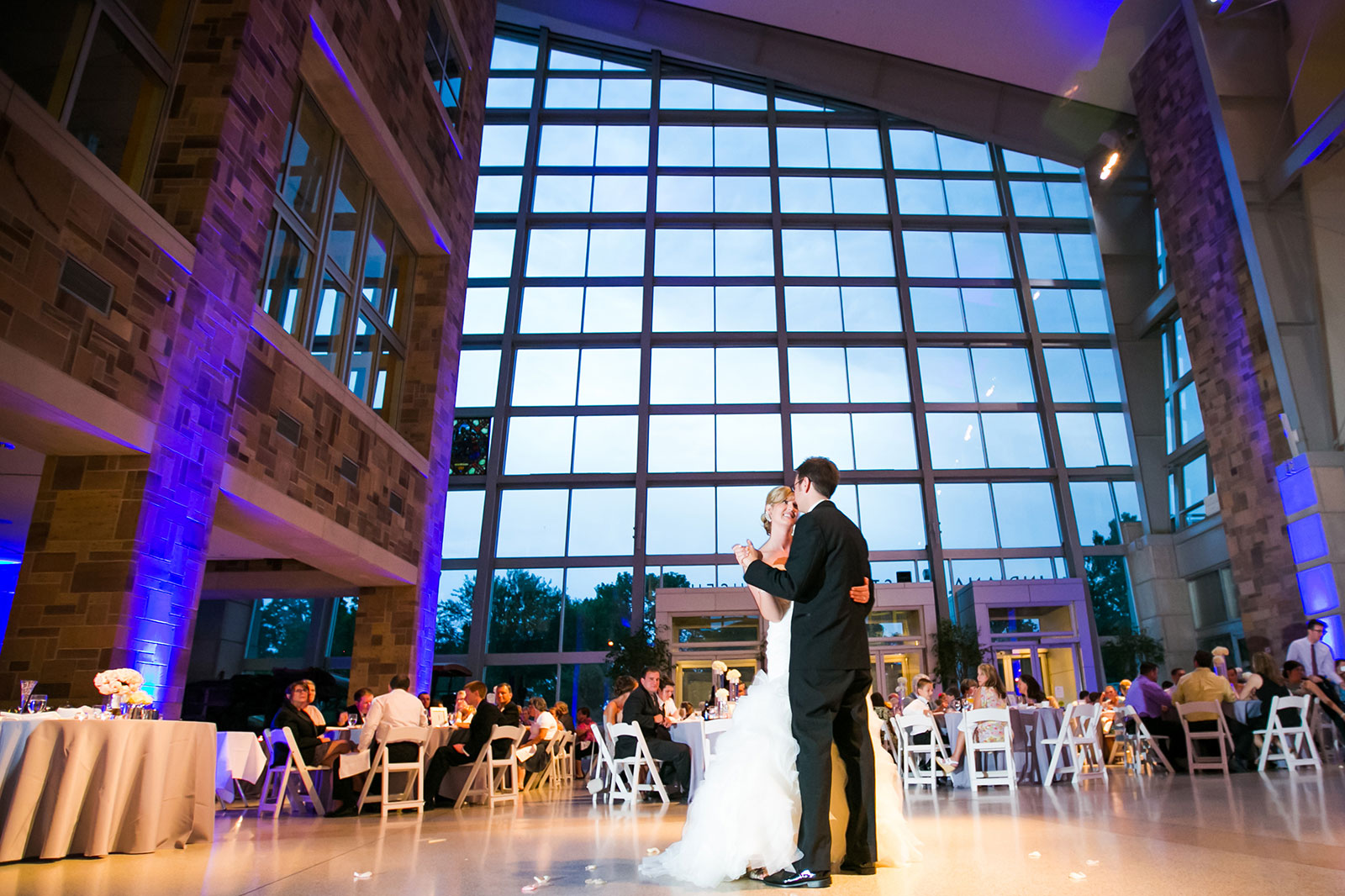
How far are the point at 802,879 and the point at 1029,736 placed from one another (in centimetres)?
643

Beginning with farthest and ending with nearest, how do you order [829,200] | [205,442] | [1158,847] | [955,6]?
[829,200] → [955,6] → [205,442] → [1158,847]

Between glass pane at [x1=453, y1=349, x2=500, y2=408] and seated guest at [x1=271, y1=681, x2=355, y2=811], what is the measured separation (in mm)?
10446

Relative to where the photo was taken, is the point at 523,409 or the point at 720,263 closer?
the point at 523,409

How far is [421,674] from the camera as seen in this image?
32.4ft

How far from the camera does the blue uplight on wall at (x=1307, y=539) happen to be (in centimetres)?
1007

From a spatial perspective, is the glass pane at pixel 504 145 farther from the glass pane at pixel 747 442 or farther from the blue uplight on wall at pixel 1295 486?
the blue uplight on wall at pixel 1295 486

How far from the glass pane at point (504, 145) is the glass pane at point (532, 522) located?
8059mm

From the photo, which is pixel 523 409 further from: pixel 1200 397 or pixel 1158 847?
pixel 1158 847

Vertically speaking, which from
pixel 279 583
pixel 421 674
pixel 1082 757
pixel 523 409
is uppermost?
pixel 523 409

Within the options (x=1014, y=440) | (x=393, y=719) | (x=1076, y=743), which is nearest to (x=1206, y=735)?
(x=1076, y=743)

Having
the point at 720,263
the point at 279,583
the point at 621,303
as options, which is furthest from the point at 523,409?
the point at 279,583

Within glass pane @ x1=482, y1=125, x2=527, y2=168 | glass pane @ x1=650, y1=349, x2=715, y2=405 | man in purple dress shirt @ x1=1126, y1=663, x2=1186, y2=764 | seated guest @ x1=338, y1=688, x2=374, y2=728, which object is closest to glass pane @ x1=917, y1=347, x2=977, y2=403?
glass pane @ x1=650, y1=349, x2=715, y2=405

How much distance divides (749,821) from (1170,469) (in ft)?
56.0

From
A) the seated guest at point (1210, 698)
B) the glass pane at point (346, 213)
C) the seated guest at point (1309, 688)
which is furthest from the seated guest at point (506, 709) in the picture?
the seated guest at point (1309, 688)
